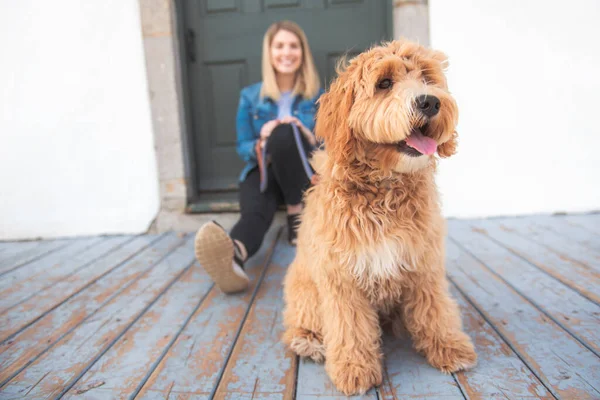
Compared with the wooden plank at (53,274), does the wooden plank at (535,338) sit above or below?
below

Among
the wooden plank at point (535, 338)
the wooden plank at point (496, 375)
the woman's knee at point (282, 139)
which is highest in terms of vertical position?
the woman's knee at point (282, 139)

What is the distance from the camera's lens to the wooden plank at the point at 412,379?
131cm

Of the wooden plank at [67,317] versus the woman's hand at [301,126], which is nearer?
the wooden plank at [67,317]

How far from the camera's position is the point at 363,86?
135cm

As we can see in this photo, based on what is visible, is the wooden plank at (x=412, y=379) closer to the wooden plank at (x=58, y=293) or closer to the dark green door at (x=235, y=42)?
the wooden plank at (x=58, y=293)

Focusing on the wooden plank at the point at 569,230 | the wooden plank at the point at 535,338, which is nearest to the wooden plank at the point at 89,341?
the wooden plank at the point at 535,338

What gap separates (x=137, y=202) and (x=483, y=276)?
303 cm

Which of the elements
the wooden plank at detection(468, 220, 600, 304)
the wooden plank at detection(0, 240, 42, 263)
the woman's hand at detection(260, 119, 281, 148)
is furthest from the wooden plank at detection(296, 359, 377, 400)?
the wooden plank at detection(0, 240, 42, 263)

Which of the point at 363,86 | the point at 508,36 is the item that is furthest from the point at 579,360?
the point at 508,36

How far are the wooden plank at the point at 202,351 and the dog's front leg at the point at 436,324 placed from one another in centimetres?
81

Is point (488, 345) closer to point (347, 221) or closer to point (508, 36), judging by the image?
point (347, 221)

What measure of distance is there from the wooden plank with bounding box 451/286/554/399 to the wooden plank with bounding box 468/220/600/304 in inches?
28.5

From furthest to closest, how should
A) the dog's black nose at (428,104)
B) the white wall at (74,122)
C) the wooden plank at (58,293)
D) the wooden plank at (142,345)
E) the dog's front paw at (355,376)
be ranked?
1. the white wall at (74,122)
2. the wooden plank at (58,293)
3. the wooden plank at (142,345)
4. the dog's front paw at (355,376)
5. the dog's black nose at (428,104)

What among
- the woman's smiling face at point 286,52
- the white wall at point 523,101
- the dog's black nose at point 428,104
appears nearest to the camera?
the dog's black nose at point 428,104
